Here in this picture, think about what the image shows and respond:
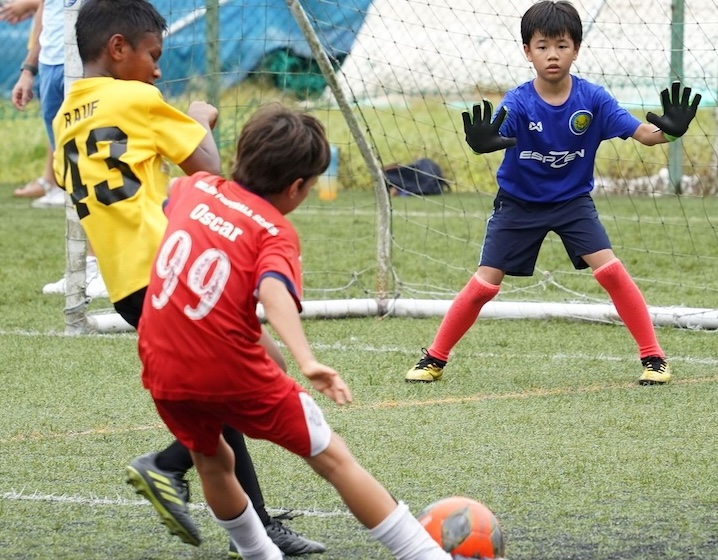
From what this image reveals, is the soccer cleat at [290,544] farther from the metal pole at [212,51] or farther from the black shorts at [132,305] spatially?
the metal pole at [212,51]

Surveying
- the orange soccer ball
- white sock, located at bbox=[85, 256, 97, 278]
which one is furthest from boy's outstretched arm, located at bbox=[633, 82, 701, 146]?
white sock, located at bbox=[85, 256, 97, 278]

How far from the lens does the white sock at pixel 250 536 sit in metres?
3.31

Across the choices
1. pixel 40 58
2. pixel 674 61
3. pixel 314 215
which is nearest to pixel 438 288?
pixel 40 58

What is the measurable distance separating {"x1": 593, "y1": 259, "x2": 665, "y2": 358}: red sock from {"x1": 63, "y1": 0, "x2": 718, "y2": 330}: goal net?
1.25m

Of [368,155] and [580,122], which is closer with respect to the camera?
[580,122]

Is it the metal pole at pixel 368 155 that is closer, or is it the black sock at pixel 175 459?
the black sock at pixel 175 459

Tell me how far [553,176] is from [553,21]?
26.0 inches

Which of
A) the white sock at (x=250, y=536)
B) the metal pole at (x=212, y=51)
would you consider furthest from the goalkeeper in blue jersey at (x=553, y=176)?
the metal pole at (x=212, y=51)

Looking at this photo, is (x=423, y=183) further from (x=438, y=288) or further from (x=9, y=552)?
(x=9, y=552)

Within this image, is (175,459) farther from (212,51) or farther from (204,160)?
(212,51)

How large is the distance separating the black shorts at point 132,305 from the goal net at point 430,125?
10.7ft

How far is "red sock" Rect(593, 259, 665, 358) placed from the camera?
18.6ft

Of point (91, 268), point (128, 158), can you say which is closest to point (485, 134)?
point (128, 158)

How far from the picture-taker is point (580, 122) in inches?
224
